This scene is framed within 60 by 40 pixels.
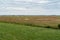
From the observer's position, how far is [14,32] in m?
30.5

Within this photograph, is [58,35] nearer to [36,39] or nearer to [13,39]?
[36,39]

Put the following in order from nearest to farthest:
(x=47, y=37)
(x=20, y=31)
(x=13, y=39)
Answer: (x=13, y=39) → (x=47, y=37) → (x=20, y=31)

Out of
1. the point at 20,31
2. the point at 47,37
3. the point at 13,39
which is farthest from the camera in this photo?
the point at 20,31

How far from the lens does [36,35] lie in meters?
29.8

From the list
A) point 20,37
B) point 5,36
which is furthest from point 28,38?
point 5,36

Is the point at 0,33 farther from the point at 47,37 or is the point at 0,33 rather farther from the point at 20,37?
the point at 47,37

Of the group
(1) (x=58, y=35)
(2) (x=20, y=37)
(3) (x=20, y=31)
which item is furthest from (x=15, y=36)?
(1) (x=58, y=35)

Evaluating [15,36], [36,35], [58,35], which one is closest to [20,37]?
[15,36]

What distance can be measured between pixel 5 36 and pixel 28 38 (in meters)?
3.08

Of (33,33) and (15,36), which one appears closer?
(15,36)

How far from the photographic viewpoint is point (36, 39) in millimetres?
27953

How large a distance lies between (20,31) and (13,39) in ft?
13.5

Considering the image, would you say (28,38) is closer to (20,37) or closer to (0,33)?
(20,37)

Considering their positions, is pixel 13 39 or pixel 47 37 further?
pixel 47 37
